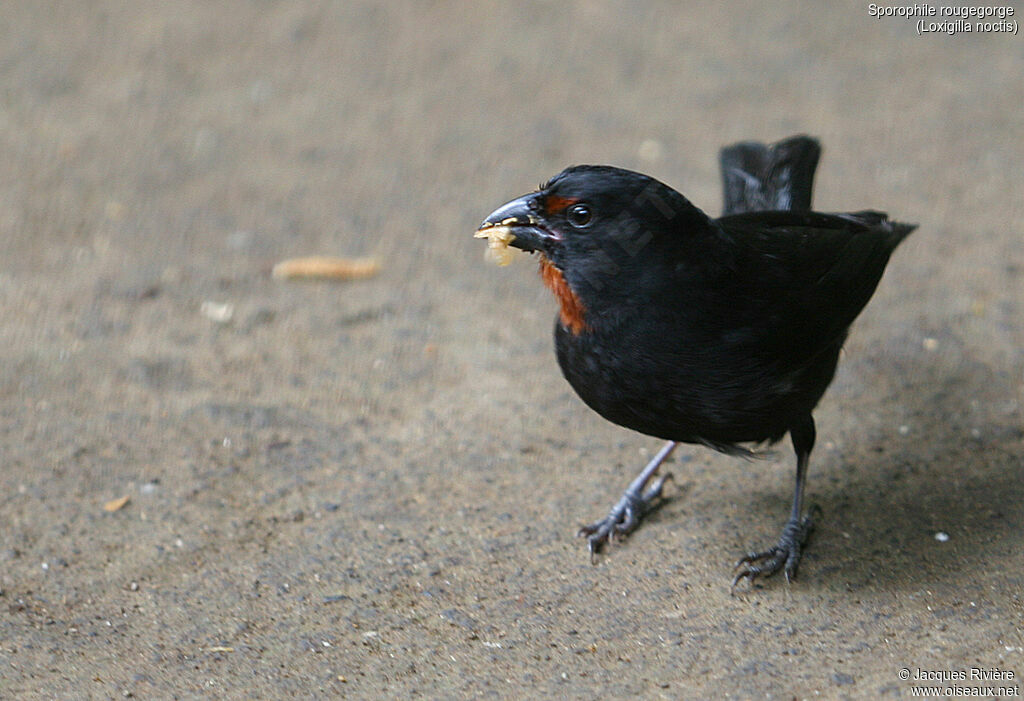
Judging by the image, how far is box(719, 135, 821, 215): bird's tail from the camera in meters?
4.07

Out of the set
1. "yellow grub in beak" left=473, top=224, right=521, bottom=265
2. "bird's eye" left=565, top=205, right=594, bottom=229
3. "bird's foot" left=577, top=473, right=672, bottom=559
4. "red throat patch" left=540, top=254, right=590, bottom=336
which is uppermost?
"bird's eye" left=565, top=205, right=594, bottom=229

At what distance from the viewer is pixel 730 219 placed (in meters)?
3.59

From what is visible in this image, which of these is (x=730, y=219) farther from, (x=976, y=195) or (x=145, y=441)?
(x=976, y=195)

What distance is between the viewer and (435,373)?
184 inches

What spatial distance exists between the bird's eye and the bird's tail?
123 cm

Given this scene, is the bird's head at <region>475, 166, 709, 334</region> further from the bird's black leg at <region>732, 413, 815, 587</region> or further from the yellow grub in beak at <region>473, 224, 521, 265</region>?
the bird's black leg at <region>732, 413, 815, 587</region>

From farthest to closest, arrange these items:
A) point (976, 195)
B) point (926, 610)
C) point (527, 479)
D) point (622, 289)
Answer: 1. point (976, 195)
2. point (527, 479)
3. point (926, 610)
4. point (622, 289)

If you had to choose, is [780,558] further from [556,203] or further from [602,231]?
[556,203]

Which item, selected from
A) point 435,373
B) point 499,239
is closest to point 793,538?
point 499,239

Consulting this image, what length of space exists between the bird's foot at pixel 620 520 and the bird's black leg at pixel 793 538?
383 mm

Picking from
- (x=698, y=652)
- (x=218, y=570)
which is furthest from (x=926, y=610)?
(x=218, y=570)

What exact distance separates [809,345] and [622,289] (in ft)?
2.03

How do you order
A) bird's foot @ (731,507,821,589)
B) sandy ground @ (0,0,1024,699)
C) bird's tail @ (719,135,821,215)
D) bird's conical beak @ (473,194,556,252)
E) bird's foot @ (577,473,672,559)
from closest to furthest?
bird's conical beak @ (473,194,556,252) < sandy ground @ (0,0,1024,699) < bird's foot @ (731,507,821,589) < bird's foot @ (577,473,672,559) < bird's tail @ (719,135,821,215)

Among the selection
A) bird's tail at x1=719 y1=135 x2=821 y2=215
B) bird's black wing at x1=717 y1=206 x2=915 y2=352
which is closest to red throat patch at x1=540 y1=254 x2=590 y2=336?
bird's black wing at x1=717 y1=206 x2=915 y2=352
